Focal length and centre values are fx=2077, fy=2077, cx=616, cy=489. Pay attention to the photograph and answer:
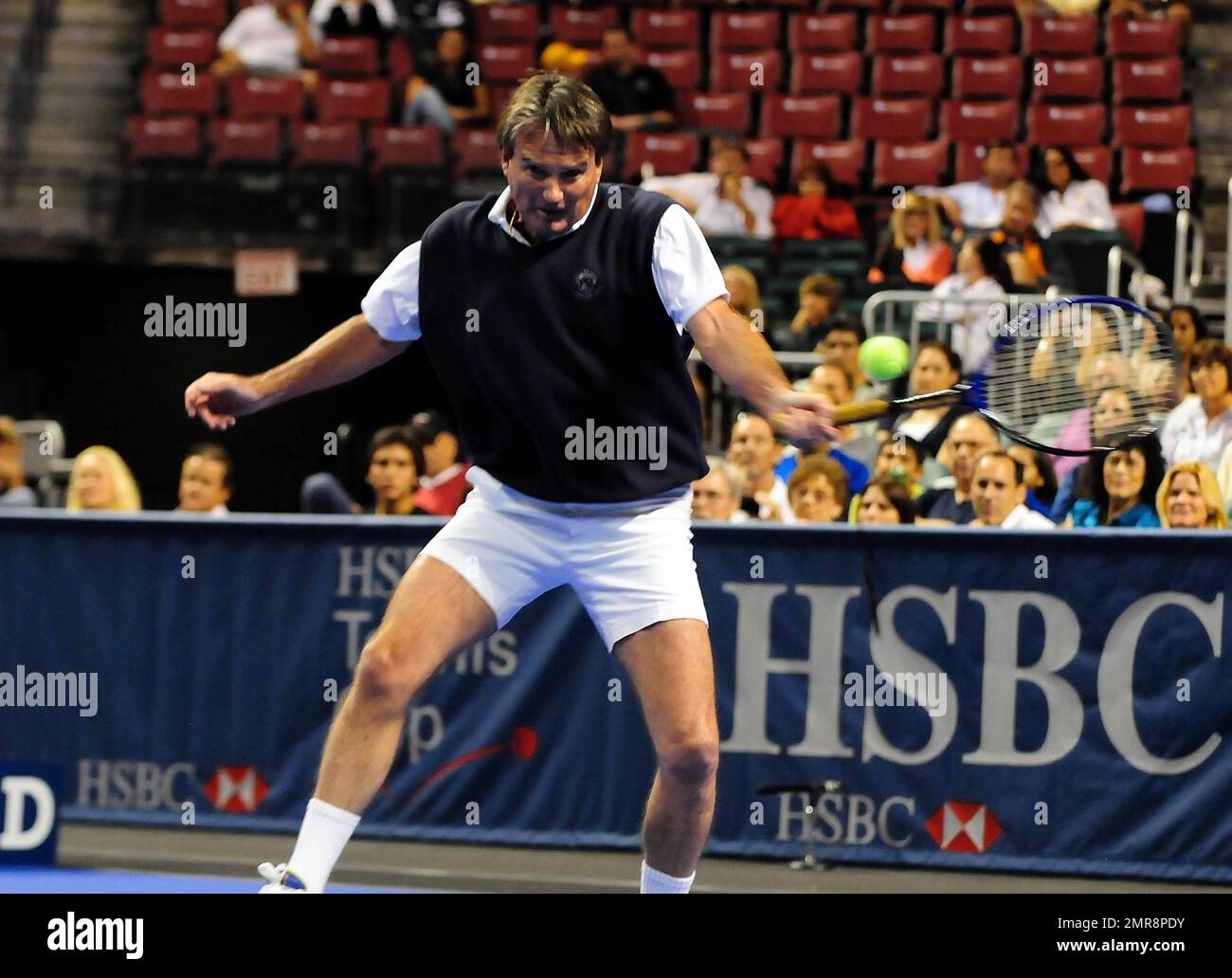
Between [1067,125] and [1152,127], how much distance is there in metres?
0.51

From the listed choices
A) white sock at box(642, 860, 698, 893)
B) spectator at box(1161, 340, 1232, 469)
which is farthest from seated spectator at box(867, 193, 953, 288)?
white sock at box(642, 860, 698, 893)

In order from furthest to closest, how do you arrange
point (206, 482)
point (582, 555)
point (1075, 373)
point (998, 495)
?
point (206, 482)
point (998, 495)
point (1075, 373)
point (582, 555)

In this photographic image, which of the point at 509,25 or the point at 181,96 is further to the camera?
the point at 509,25

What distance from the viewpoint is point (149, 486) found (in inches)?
478

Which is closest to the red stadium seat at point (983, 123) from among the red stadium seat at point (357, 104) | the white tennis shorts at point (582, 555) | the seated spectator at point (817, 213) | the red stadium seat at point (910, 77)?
the red stadium seat at point (910, 77)

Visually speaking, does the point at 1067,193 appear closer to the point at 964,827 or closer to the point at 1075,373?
the point at 964,827

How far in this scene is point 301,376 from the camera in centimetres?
458

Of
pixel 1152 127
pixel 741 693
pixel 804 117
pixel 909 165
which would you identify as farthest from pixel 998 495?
pixel 804 117

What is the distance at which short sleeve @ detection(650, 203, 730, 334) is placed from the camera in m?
4.35

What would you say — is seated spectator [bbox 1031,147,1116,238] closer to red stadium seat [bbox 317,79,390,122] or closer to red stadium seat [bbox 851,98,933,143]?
red stadium seat [bbox 851,98,933,143]

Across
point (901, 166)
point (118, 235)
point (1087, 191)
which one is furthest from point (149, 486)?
point (1087, 191)
